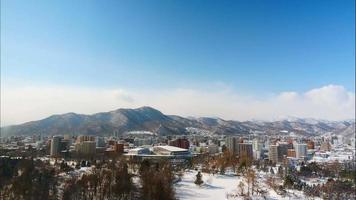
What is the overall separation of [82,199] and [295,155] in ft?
224

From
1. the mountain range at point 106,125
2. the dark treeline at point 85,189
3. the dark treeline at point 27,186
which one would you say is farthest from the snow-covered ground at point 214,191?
the mountain range at point 106,125

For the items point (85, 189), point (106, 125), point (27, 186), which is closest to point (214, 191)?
point (85, 189)

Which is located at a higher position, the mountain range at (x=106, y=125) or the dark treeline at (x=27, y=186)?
the mountain range at (x=106, y=125)

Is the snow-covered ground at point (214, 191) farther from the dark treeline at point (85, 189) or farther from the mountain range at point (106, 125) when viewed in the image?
the mountain range at point (106, 125)

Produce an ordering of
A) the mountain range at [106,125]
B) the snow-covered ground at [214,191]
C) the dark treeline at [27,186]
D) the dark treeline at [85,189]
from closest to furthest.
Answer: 1. the dark treeline at [27,186]
2. the dark treeline at [85,189]
3. the snow-covered ground at [214,191]
4. the mountain range at [106,125]

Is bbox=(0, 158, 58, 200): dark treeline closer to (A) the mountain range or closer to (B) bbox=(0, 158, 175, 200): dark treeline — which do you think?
(B) bbox=(0, 158, 175, 200): dark treeline

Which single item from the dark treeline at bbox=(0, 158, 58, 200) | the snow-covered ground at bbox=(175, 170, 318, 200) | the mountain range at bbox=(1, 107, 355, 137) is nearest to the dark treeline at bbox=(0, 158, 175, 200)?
the dark treeline at bbox=(0, 158, 58, 200)

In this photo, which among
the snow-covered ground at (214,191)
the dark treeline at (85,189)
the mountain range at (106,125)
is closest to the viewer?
the dark treeline at (85,189)

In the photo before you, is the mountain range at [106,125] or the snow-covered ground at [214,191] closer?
the snow-covered ground at [214,191]

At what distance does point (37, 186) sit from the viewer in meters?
Result: 20.0

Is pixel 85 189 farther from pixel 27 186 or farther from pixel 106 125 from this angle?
pixel 106 125

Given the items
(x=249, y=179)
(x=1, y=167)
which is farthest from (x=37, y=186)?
(x=249, y=179)

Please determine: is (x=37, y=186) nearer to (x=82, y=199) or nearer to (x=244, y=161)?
(x=82, y=199)

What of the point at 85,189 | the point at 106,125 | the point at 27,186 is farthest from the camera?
the point at 106,125
